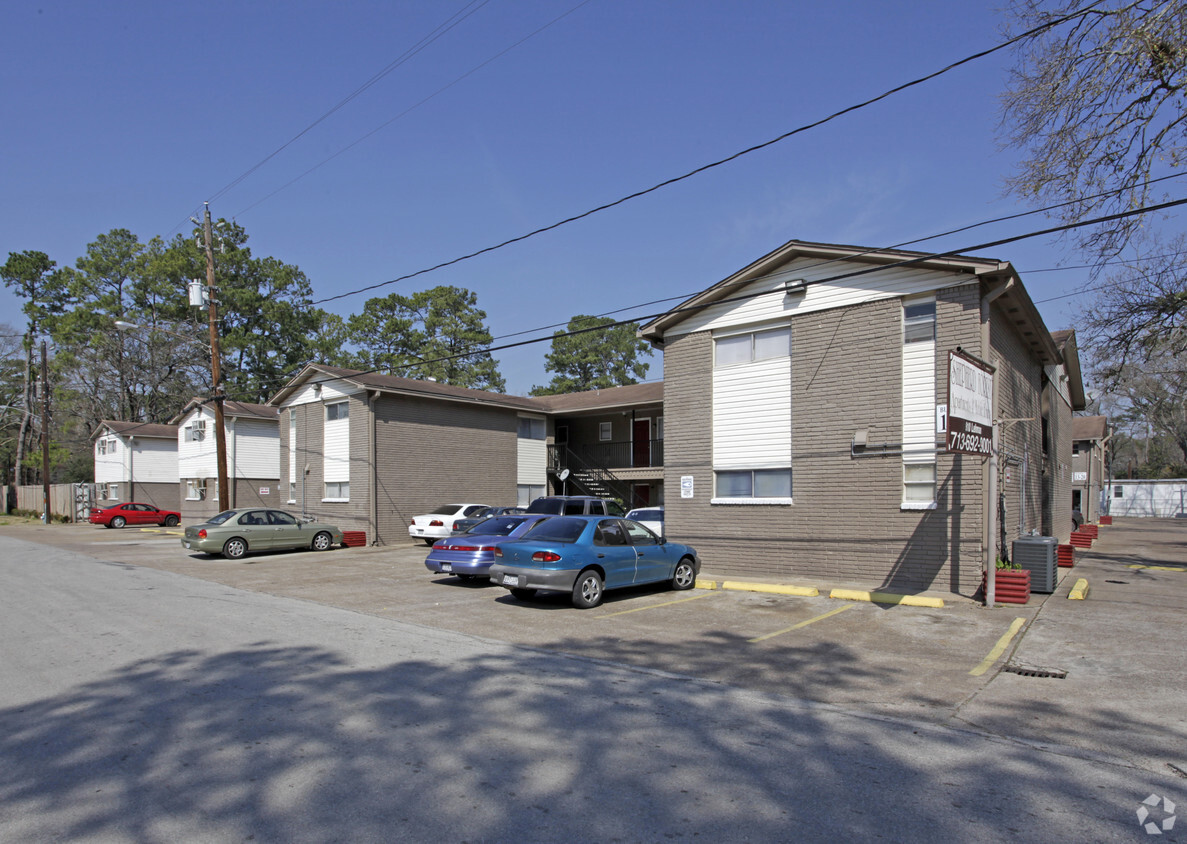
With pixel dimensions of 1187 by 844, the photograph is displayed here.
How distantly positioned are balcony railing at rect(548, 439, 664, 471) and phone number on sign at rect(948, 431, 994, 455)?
18398 mm

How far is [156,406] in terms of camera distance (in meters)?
52.6

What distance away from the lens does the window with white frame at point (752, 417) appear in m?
15.5

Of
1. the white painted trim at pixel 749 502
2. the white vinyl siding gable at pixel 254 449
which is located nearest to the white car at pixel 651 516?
the white painted trim at pixel 749 502

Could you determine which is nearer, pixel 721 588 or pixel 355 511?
pixel 721 588

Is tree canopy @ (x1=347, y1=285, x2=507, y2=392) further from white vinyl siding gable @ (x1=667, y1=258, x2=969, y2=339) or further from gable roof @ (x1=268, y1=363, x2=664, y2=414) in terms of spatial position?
white vinyl siding gable @ (x1=667, y1=258, x2=969, y2=339)

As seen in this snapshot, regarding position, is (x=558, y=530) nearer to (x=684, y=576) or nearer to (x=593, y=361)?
(x=684, y=576)

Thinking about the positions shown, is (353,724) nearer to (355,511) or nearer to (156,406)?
(355,511)

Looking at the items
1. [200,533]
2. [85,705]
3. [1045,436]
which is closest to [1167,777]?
[85,705]

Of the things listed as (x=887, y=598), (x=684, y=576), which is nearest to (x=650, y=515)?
(x=684, y=576)

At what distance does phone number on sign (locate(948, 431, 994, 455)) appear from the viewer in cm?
1081

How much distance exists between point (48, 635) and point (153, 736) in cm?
533

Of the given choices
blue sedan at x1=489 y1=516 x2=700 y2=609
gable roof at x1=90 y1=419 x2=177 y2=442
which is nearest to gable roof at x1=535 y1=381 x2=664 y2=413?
blue sedan at x1=489 y1=516 x2=700 y2=609

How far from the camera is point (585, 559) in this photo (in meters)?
11.7

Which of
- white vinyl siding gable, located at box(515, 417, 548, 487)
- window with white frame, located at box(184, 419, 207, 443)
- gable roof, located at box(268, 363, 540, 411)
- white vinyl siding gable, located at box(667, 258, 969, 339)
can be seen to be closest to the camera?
white vinyl siding gable, located at box(667, 258, 969, 339)
